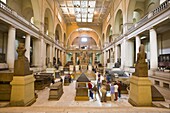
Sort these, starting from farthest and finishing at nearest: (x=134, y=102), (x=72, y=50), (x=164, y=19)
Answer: (x=72, y=50), (x=164, y=19), (x=134, y=102)

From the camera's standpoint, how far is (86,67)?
89.4ft

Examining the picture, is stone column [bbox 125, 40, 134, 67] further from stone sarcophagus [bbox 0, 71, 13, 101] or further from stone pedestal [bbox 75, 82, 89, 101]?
stone sarcophagus [bbox 0, 71, 13, 101]

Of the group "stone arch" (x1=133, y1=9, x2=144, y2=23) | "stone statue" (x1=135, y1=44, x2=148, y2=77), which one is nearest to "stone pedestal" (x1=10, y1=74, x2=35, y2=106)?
"stone statue" (x1=135, y1=44, x2=148, y2=77)

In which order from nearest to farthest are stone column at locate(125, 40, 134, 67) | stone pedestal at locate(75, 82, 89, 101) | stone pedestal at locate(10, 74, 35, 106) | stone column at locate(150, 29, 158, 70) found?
stone pedestal at locate(10, 74, 35, 106), stone pedestal at locate(75, 82, 89, 101), stone column at locate(150, 29, 158, 70), stone column at locate(125, 40, 134, 67)

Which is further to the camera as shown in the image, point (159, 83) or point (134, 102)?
point (159, 83)

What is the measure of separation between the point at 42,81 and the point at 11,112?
8387 millimetres

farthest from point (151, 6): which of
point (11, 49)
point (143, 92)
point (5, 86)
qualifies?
point (5, 86)

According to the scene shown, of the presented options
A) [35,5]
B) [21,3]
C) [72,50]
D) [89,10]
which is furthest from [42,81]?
[72,50]

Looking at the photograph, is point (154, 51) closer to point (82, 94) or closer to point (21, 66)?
point (82, 94)

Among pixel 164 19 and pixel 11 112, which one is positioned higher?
pixel 164 19

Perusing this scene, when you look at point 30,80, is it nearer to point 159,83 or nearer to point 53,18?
point 159,83

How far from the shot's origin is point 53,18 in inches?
996

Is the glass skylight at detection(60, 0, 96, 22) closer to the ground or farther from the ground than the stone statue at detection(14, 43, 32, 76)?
farther from the ground

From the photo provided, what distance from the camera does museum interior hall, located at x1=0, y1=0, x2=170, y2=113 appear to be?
5.15 meters
